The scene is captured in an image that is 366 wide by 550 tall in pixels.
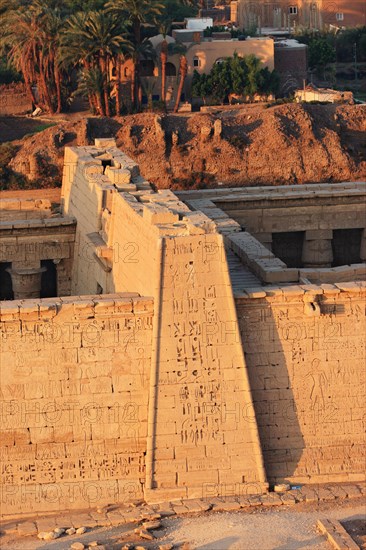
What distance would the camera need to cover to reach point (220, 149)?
67.8 metres

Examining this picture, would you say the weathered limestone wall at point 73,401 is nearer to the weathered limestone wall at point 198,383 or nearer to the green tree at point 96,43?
the weathered limestone wall at point 198,383

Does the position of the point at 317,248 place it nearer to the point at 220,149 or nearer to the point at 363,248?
the point at 363,248

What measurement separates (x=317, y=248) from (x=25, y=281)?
28.3 feet

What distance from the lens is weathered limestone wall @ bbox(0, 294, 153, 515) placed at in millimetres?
28156

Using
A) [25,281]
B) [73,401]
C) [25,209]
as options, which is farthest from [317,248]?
[73,401]

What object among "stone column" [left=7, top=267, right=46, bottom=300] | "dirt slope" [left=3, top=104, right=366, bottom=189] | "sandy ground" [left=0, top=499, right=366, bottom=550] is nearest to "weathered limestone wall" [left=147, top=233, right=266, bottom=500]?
"sandy ground" [left=0, top=499, right=366, bottom=550]

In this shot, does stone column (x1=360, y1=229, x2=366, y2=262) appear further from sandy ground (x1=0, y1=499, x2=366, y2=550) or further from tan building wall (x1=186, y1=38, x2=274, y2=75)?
tan building wall (x1=186, y1=38, x2=274, y2=75)

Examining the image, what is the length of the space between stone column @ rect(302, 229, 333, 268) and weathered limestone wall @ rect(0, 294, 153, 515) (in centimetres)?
1420

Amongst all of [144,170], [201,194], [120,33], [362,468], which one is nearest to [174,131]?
[144,170]

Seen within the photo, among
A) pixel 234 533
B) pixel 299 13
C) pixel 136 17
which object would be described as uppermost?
pixel 136 17

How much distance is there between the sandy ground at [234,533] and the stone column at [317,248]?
1458 cm

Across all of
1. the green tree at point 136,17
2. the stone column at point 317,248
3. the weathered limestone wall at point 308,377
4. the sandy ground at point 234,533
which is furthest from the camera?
the green tree at point 136,17

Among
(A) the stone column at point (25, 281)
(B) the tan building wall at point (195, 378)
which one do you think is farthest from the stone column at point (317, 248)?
(B) the tan building wall at point (195, 378)

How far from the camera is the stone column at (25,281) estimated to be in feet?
126
